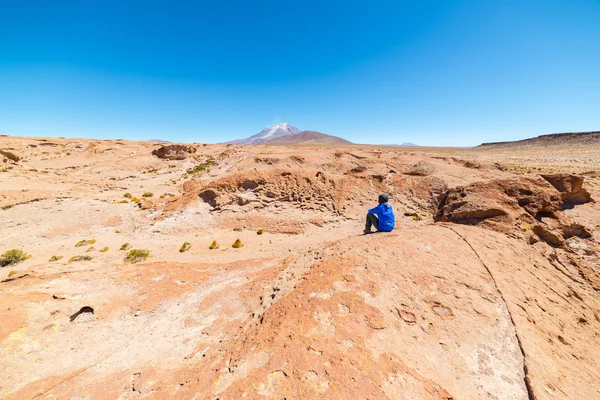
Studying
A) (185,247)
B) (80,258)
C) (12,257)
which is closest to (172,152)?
(12,257)

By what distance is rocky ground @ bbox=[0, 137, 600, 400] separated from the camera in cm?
369

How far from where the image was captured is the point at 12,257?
441 inches

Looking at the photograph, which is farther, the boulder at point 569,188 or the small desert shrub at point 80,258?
the boulder at point 569,188

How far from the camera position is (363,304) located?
4707mm

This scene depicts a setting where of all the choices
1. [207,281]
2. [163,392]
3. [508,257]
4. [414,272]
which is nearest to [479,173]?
[508,257]

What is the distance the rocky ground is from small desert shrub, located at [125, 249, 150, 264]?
191 millimetres

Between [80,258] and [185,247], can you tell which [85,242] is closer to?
[80,258]

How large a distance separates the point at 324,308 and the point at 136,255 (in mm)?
10371

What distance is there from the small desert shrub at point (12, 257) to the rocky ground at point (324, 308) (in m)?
0.17

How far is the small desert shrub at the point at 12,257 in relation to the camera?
1095 cm

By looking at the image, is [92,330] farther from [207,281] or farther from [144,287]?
[207,281]

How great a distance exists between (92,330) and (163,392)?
417 cm

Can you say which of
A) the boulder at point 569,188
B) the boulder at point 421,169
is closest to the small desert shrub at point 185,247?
the boulder at point 421,169

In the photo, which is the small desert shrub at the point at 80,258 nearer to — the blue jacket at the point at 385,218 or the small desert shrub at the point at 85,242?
Result: the small desert shrub at the point at 85,242
